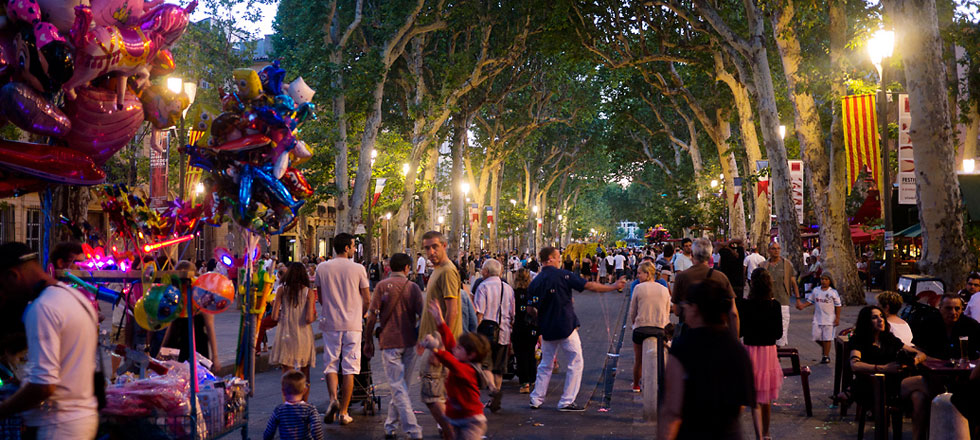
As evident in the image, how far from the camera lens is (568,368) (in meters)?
9.92

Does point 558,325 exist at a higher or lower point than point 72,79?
lower

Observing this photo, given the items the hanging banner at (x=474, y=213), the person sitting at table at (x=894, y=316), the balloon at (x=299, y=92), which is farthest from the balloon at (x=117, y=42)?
the hanging banner at (x=474, y=213)

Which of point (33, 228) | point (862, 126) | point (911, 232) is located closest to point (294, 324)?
point (862, 126)

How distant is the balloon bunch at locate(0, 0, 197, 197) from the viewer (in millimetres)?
7391

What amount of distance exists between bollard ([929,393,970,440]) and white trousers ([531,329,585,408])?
4.14m

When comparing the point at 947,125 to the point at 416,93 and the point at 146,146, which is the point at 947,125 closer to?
the point at 416,93

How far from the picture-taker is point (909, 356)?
7.65 meters

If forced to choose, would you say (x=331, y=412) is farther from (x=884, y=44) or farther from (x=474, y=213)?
(x=474, y=213)

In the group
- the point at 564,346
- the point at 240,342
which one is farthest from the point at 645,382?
the point at 240,342

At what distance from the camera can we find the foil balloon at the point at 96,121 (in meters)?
7.98

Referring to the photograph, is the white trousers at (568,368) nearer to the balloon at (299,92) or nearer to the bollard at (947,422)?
the balloon at (299,92)

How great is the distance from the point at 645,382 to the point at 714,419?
4934 millimetres

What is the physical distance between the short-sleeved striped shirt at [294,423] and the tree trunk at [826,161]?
1888cm

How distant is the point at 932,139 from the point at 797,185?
1469 centimetres
